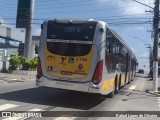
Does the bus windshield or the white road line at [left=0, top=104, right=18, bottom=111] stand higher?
the bus windshield

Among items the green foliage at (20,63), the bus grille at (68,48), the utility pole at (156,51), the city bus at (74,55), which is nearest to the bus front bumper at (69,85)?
the city bus at (74,55)

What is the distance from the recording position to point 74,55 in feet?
45.5

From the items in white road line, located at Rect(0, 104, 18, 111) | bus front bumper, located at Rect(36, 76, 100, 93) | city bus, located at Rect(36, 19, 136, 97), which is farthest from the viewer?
city bus, located at Rect(36, 19, 136, 97)

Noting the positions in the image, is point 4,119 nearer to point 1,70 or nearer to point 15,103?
point 15,103

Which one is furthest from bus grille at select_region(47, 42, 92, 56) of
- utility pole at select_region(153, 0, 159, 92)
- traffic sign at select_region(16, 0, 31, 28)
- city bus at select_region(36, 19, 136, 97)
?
traffic sign at select_region(16, 0, 31, 28)

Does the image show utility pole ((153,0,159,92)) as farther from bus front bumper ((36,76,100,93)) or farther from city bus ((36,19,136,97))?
bus front bumper ((36,76,100,93))

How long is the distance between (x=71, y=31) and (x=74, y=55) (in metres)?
1.00

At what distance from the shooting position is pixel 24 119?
32.7ft

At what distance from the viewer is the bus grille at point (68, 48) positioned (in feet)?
45.2

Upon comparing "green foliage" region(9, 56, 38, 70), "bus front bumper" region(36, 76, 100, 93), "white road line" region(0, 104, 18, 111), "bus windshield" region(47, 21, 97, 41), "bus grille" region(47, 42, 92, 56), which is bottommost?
"white road line" region(0, 104, 18, 111)

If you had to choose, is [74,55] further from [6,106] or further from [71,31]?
[6,106]

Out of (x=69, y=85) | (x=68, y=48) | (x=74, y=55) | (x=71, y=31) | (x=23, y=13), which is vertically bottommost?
(x=69, y=85)

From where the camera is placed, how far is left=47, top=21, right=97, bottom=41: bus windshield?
1388 cm

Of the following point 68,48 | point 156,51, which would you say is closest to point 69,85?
point 68,48
